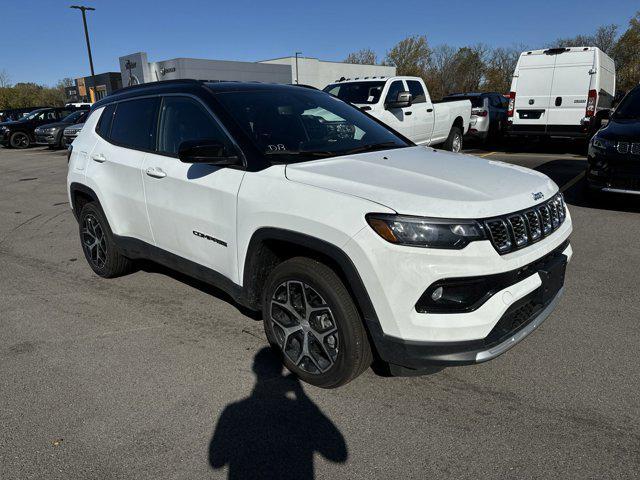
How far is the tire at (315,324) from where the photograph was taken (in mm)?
2633

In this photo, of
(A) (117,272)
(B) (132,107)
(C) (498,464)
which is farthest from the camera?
(A) (117,272)

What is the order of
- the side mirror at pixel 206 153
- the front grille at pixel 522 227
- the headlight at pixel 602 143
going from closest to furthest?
the front grille at pixel 522 227
the side mirror at pixel 206 153
the headlight at pixel 602 143

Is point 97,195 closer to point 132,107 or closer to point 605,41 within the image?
point 132,107

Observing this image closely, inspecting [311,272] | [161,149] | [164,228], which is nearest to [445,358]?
[311,272]

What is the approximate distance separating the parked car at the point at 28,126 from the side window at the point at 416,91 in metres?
19.0

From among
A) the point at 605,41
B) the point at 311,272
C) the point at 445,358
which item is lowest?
the point at 445,358

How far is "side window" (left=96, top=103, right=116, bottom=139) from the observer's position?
4523 millimetres

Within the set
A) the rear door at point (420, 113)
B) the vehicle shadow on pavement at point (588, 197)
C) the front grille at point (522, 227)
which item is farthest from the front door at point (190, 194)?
the rear door at point (420, 113)

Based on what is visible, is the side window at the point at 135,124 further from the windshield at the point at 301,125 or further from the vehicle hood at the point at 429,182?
the vehicle hood at the point at 429,182

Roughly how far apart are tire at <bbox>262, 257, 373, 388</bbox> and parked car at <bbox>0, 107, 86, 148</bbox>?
24143mm

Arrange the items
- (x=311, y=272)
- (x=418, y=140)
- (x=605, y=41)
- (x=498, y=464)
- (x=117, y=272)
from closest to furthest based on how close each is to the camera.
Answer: (x=498, y=464) < (x=311, y=272) < (x=117, y=272) < (x=418, y=140) < (x=605, y=41)

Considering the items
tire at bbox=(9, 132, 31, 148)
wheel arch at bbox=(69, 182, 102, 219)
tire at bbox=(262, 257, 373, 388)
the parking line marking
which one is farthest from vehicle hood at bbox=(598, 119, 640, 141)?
tire at bbox=(9, 132, 31, 148)

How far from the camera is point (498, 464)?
2.31 metres

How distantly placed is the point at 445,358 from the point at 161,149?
265 centimetres
